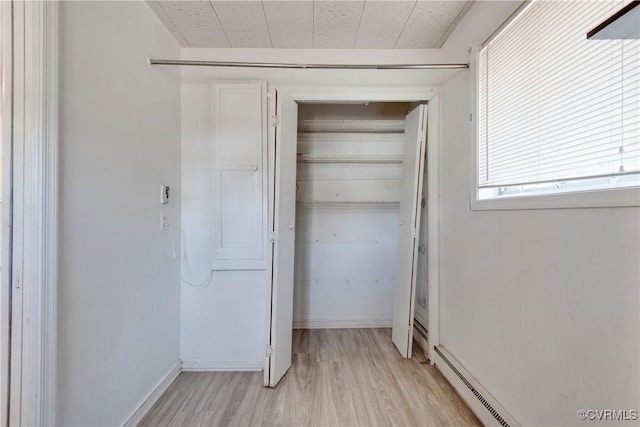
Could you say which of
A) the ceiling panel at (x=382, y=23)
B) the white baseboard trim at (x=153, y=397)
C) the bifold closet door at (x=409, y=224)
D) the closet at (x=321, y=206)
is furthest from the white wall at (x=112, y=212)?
the bifold closet door at (x=409, y=224)

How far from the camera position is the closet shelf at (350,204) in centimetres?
274

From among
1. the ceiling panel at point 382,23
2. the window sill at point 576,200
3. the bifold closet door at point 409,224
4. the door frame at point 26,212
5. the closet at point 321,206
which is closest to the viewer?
the window sill at point 576,200

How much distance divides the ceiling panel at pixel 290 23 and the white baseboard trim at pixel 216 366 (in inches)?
98.9

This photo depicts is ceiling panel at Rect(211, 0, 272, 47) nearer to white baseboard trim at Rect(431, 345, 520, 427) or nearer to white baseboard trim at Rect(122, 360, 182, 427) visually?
white baseboard trim at Rect(122, 360, 182, 427)

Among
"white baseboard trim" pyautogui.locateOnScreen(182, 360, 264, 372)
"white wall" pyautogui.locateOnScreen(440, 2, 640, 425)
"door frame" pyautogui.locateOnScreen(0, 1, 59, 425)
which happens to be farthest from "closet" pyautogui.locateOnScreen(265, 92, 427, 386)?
"door frame" pyautogui.locateOnScreen(0, 1, 59, 425)

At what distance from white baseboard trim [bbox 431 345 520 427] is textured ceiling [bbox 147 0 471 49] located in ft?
7.72

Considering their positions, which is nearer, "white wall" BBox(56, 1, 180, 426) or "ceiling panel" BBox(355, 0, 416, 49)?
"white wall" BBox(56, 1, 180, 426)

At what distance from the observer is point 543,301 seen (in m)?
1.18

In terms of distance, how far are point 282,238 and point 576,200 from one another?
5.16ft

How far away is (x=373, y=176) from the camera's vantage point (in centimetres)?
280

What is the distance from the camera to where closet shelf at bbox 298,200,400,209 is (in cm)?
274

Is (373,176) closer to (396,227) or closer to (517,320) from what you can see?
(396,227)
